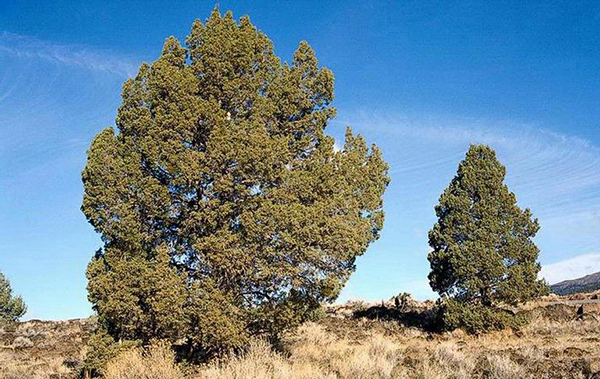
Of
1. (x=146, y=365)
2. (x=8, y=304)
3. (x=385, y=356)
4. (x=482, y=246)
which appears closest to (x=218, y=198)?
(x=146, y=365)

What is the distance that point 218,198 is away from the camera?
1288cm

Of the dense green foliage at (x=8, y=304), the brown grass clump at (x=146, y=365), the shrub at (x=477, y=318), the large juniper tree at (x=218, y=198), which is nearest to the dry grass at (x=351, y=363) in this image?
the brown grass clump at (x=146, y=365)

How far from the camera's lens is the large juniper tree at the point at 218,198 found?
40.0ft

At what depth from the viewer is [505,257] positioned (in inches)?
948

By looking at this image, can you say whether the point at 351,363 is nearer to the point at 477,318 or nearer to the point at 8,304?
the point at 477,318

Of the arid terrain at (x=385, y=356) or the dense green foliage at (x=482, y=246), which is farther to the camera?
the dense green foliage at (x=482, y=246)

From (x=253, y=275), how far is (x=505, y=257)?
51.6ft

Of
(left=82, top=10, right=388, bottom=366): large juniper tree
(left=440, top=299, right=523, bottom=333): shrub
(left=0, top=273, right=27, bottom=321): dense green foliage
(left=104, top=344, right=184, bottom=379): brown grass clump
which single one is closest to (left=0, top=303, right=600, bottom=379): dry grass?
(left=104, top=344, right=184, bottom=379): brown grass clump

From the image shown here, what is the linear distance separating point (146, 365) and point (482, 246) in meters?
17.1

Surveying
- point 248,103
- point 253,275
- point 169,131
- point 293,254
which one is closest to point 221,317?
point 253,275

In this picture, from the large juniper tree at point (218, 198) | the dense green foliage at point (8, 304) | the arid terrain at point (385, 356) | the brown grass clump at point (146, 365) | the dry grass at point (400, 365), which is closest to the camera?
the dry grass at point (400, 365)

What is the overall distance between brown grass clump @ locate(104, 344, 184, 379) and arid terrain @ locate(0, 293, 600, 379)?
1.3 inches

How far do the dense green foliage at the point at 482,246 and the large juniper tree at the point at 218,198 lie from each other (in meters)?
11.8

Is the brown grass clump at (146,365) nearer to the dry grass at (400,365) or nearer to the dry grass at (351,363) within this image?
the dry grass at (351,363)
